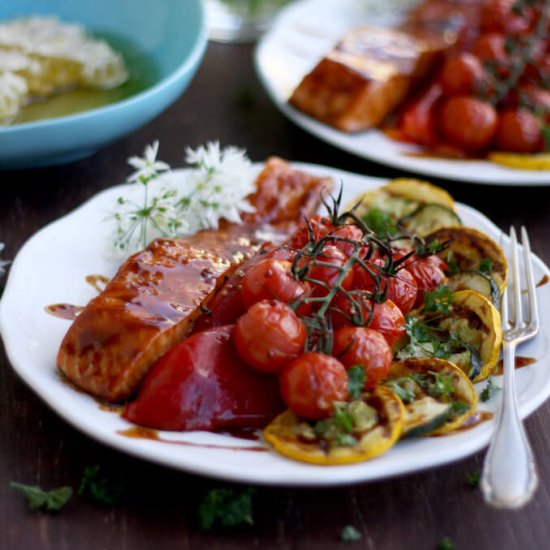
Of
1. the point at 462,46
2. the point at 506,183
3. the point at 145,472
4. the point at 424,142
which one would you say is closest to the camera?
the point at 145,472

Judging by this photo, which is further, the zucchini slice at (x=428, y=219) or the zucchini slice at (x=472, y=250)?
the zucchini slice at (x=428, y=219)

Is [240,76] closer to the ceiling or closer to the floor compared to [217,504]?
closer to the floor

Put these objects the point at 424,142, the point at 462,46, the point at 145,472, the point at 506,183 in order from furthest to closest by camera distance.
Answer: the point at 462,46, the point at 424,142, the point at 506,183, the point at 145,472

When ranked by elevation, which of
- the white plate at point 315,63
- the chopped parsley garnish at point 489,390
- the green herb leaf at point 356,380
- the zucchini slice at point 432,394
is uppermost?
the green herb leaf at point 356,380

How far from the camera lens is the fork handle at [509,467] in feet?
6.20

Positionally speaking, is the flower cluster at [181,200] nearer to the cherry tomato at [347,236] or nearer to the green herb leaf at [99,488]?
the cherry tomato at [347,236]

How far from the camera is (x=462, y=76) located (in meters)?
3.96

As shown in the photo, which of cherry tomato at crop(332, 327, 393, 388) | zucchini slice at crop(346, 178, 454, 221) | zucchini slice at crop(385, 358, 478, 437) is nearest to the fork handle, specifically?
zucchini slice at crop(385, 358, 478, 437)

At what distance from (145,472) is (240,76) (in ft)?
9.57

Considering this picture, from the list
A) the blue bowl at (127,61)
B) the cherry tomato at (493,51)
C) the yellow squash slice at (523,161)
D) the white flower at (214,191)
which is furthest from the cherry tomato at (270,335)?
the cherry tomato at (493,51)

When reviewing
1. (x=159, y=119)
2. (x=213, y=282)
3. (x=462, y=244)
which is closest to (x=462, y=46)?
(x=159, y=119)

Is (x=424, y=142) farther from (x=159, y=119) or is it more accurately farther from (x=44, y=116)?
(x=44, y=116)

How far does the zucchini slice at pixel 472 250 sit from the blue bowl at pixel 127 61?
1275mm

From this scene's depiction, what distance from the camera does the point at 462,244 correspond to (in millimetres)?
2824
